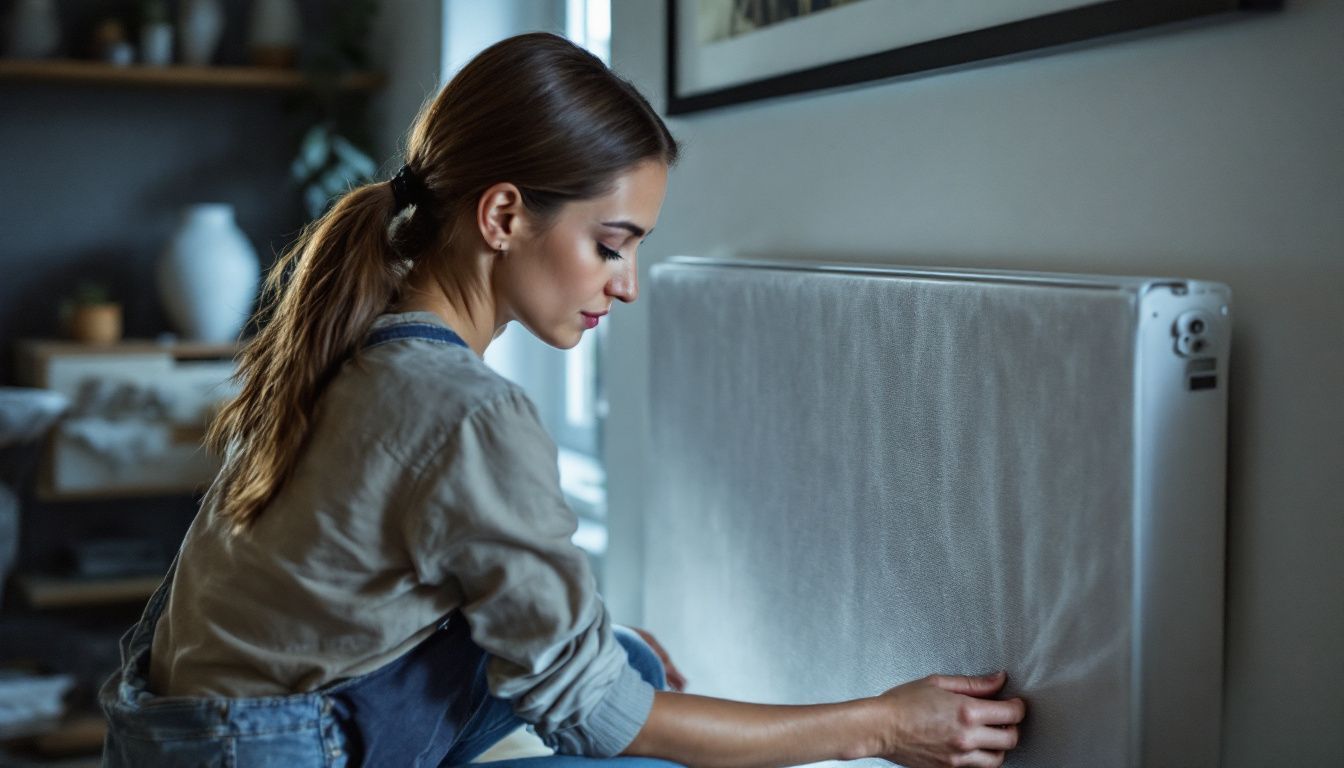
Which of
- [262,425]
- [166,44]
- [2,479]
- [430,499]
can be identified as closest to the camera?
[430,499]

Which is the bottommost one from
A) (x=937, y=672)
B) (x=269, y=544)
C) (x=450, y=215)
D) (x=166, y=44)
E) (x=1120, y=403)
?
(x=937, y=672)

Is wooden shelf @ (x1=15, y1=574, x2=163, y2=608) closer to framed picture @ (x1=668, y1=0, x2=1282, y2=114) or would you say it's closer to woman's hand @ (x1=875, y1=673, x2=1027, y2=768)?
framed picture @ (x1=668, y1=0, x2=1282, y2=114)

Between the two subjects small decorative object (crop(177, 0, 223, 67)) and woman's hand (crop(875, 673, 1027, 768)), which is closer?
woman's hand (crop(875, 673, 1027, 768))

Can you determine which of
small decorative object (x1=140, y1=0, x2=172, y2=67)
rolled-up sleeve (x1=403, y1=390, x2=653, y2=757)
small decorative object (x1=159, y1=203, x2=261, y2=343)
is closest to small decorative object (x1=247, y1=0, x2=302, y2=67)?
small decorative object (x1=140, y1=0, x2=172, y2=67)

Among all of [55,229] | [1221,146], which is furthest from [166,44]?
[1221,146]

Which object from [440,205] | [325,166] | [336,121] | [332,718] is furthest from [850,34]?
[336,121]

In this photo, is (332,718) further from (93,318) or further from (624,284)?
(93,318)

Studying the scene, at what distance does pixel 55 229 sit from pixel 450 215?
2449 mm

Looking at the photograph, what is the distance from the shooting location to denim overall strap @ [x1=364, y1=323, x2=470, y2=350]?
114 cm

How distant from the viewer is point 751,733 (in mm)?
1152

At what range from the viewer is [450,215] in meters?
1.22

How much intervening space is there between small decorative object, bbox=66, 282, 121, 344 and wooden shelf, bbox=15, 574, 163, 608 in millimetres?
545

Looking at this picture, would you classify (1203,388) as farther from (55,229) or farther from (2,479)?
(55,229)

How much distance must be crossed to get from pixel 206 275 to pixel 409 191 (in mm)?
2040
